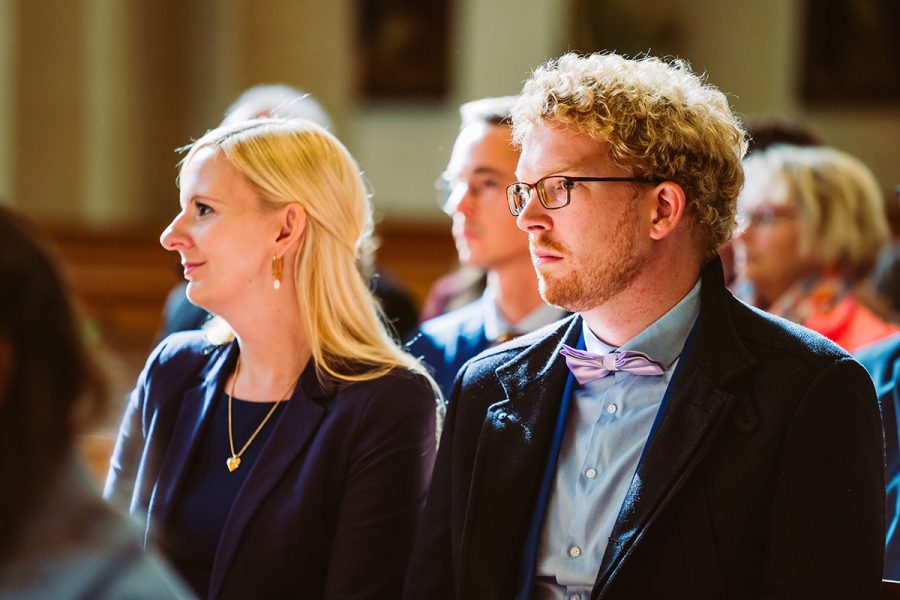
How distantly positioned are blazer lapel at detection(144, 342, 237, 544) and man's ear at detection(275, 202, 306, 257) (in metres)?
0.30

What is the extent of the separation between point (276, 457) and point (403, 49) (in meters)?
12.2

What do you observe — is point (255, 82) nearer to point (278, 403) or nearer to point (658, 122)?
point (278, 403)

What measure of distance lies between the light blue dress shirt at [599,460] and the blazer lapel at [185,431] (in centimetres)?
90

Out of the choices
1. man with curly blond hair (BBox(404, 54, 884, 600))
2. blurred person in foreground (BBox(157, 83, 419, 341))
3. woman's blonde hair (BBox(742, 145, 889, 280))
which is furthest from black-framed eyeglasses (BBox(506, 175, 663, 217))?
woman's blonde hair (BBox(742, 145, 889, 280))

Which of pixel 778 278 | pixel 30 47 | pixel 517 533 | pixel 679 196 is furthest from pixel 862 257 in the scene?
pixel 30 47

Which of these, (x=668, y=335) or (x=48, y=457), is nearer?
(x=48, y=457)

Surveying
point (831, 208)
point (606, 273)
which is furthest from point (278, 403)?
point (831, 208)

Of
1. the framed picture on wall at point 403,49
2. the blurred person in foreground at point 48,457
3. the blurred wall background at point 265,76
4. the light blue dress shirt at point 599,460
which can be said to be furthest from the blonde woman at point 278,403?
the framed picture on wall at point 403,49

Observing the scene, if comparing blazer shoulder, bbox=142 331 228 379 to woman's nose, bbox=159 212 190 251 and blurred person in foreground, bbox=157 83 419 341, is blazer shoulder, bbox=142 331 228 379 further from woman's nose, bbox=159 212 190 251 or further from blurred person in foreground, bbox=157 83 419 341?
blurred person in foreground, bbox=157 83 419 341

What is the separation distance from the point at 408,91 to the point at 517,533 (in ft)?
41.1

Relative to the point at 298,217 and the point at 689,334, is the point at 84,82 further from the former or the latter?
the point at 689,334

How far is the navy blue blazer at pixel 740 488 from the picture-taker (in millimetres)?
2000

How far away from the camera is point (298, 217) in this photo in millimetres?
2734

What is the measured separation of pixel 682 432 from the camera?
211 centimetres
